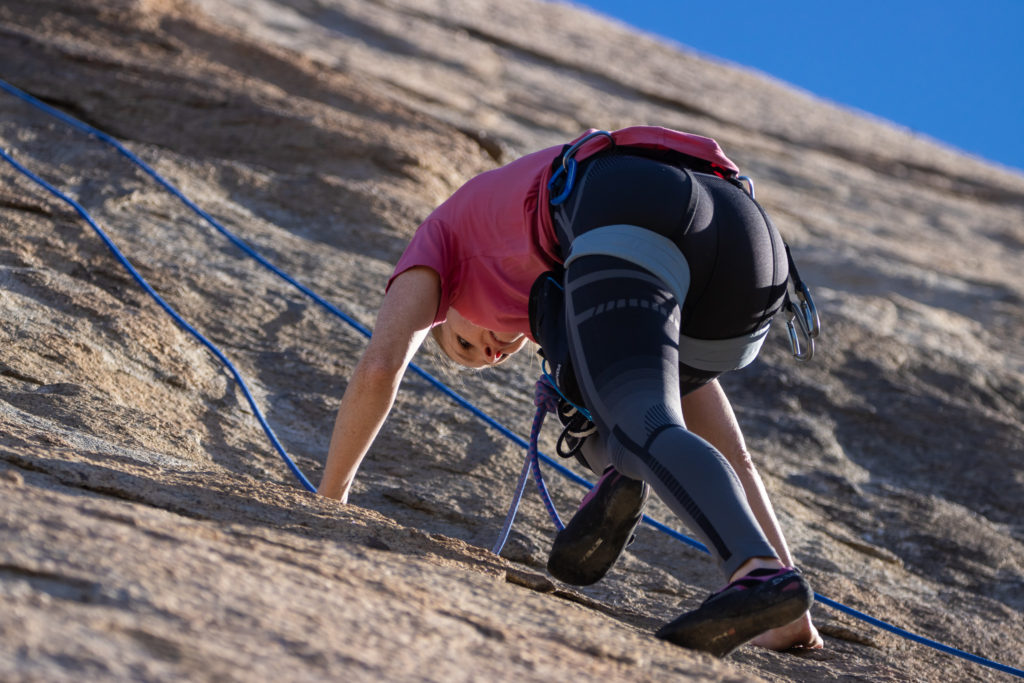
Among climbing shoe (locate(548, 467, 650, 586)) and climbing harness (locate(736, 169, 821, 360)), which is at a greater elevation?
climbing harness (locate(736, 169, 821, 360))

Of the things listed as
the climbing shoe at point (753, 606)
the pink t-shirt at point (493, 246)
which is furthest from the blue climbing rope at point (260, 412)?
the climbing shoe at point (753, 606)

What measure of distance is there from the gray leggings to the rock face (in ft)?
0.79

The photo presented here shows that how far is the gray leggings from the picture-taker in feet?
4.76

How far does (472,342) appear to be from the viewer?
7.54 feet

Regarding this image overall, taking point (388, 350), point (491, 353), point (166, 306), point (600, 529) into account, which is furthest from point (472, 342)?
point (166, 306)

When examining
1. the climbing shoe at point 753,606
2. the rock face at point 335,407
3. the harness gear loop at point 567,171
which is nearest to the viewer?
the rock face at point 335,407

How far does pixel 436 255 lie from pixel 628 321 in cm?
55

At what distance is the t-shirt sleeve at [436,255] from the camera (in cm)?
205

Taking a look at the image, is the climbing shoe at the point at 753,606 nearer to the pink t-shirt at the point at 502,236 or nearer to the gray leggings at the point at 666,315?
the gray leggings at the point at 666,315

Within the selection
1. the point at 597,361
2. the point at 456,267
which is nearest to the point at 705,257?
the point at 597,361

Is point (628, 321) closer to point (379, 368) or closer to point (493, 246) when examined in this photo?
point (493, 246)

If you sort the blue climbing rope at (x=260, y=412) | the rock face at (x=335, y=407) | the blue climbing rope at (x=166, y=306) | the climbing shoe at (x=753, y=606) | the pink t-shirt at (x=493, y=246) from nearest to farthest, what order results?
1. the rock face at (x=335, y=407)
2. the climbing shoe at (x=753, y=606)
3. the pink t-shirt at (x=493, y=246)
4. the blue climbing rope at (x=260, y=412)
5. the blue climbing rope at (x=166, y=306)

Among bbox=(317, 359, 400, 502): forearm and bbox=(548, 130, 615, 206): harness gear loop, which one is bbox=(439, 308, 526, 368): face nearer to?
bbox=(317, 359, 400, 502): forearm

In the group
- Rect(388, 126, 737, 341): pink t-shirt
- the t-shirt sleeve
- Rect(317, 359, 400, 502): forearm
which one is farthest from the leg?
Rect(317, 359, 400, 502): forearm
